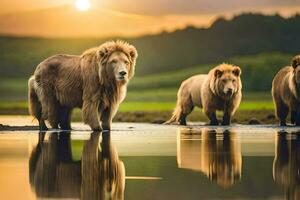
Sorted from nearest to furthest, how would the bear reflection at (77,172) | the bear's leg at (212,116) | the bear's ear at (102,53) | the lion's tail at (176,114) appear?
the bear reflection at (77,172)
the bear's ear at (102,53)
the bear's leg at (212,116)
the lion's tail at (176,114)

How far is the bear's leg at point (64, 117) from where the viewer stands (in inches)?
465

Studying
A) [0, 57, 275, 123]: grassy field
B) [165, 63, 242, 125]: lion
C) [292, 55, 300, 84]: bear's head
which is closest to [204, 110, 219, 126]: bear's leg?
[165, 63, 242, 125]: lion

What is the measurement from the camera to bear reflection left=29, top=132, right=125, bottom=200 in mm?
→ 5393

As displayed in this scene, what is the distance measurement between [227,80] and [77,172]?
22.1 ft

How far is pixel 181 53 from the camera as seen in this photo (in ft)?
49.9

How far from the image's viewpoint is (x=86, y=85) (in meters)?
11.3

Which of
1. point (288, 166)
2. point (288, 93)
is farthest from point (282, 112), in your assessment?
point (288, 166)

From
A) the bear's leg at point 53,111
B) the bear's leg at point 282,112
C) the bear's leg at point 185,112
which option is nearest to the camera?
the bear's leg at point 53,111

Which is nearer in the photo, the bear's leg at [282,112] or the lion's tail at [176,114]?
the bear's leg at [282,112]

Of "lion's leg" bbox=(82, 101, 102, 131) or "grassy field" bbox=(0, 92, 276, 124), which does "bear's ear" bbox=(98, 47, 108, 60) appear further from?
"grassy field" bbox=(0, 92, 276, 124)

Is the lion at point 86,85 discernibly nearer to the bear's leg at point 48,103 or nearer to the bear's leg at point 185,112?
the bear's leg at point 48,103

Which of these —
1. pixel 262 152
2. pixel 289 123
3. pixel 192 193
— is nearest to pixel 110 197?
pixel 192 193

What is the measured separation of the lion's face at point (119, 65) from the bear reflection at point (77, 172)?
2.13 meters

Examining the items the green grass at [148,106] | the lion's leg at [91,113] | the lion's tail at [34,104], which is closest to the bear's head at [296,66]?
the green grass at [148,106]
